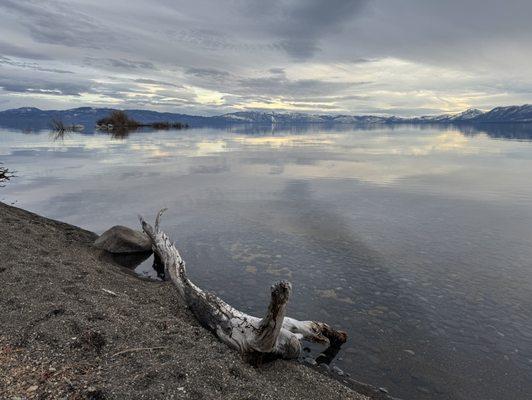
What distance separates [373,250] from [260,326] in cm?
965

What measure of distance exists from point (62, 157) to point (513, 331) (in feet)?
175

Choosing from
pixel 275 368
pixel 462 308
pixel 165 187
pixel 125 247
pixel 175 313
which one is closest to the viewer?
pixel 275 368

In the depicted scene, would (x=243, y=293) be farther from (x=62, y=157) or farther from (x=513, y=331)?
(x=62, y=157)

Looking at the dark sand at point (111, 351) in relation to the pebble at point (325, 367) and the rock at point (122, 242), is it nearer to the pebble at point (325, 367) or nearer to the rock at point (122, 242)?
the pebble at point (325, 367)

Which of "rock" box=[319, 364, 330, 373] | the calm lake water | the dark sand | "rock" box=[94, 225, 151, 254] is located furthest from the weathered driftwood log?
"rock" box=[94, 225, 151, 254]

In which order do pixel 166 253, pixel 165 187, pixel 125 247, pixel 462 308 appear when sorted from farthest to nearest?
pixel 165 187 < pixel 125 247 < pixel 166 253 < pixel 462 308

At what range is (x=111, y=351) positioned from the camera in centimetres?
805

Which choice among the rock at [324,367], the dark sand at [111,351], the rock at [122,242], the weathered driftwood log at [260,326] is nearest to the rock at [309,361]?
the rock at [324,367]

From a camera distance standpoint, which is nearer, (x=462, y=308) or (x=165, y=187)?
(x=462, y=308)

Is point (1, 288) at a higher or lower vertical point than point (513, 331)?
higher

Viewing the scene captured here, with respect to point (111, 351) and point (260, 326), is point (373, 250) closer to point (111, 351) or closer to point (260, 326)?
point (260, 326)

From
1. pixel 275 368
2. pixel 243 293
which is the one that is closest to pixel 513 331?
pixel 275 368

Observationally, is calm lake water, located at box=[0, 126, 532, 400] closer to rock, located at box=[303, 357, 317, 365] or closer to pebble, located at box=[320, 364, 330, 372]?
pebble, located at box=[320, 364, 330, 372]

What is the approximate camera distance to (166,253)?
573 inches
